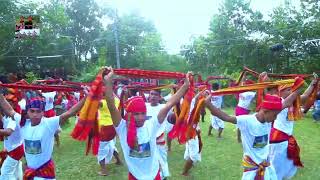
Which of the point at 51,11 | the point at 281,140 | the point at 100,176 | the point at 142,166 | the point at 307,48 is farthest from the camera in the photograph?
the point at 51,11

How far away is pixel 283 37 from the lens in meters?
24.9

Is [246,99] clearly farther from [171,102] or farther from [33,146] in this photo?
[33,146]

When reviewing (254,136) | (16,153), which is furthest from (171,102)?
(16,153)

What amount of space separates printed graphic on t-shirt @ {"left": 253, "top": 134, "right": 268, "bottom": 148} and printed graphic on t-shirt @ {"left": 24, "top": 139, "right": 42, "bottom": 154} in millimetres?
2607

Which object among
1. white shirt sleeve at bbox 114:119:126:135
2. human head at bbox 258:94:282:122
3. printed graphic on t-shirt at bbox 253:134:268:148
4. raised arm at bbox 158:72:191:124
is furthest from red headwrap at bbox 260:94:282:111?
white shirt sleeve at bbox 114:119:126:135

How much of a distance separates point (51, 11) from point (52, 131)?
31.8m

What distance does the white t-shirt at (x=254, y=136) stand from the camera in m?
5.30

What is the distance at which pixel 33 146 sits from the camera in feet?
16.5

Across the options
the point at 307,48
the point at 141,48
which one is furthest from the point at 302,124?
the point at 141,48

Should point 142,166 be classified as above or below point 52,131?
below

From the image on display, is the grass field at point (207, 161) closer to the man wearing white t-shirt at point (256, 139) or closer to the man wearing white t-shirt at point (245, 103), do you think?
the man wearing white t-shirt at point (245, 103)

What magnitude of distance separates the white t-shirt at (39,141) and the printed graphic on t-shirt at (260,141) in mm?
2424

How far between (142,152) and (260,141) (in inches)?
60.8

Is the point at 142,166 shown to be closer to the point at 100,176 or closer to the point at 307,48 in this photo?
the point at 100,176
